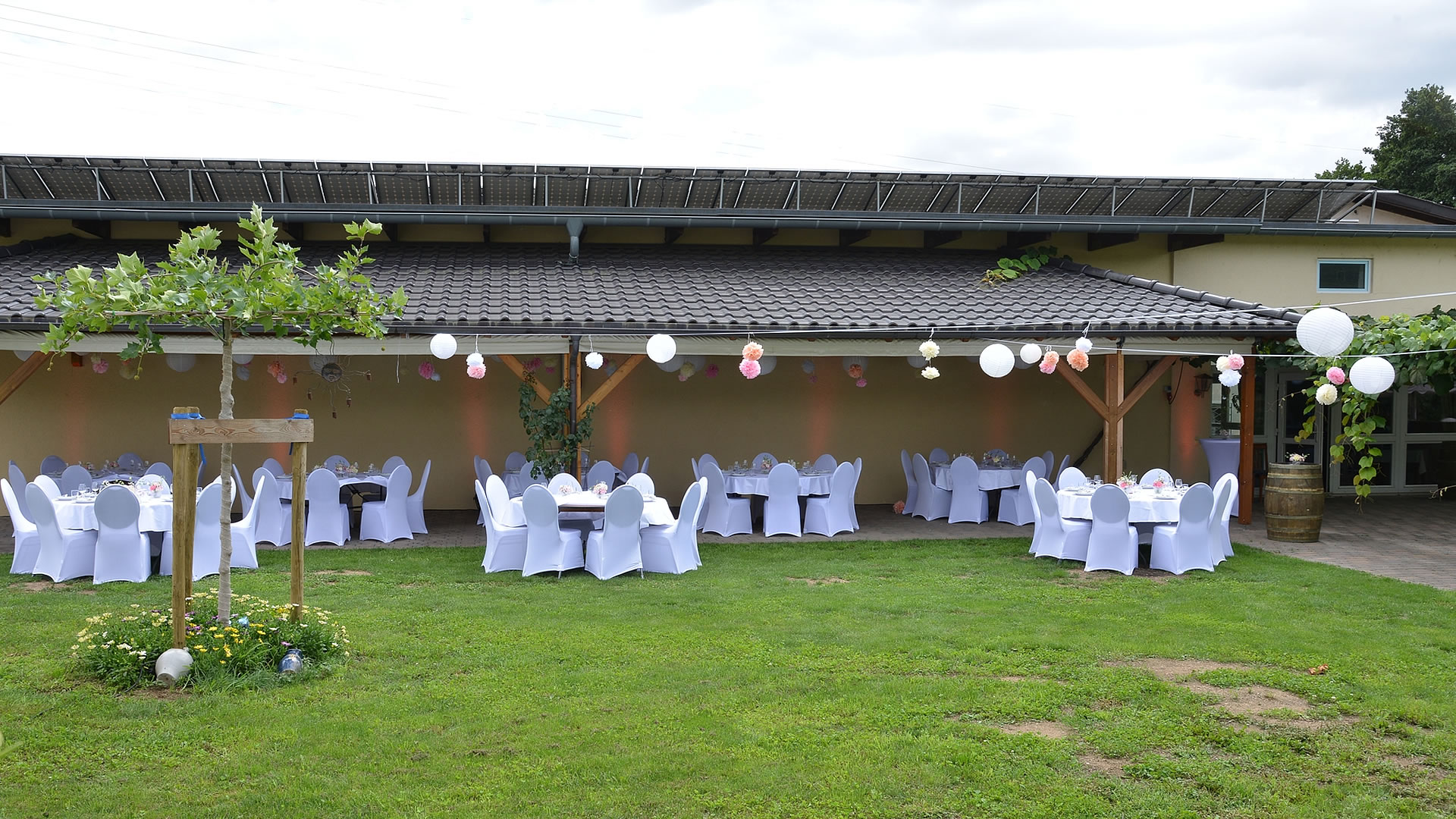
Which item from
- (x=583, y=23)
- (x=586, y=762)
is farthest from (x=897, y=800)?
(x=583, y=23)

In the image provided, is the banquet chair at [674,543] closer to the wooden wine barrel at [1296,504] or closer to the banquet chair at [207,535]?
the banquet chair at [207,535]

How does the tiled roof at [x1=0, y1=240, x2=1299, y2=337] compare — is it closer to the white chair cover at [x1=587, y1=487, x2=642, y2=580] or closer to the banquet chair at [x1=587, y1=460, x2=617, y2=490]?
the banquet chair at [x1=587, y1=460, x2=617, y2=490]

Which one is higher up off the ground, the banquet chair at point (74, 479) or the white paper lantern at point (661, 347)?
the white paper lantern at point (661, 347)

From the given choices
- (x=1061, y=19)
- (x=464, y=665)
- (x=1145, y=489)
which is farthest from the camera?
(x=1061, y=19)

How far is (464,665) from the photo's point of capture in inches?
215

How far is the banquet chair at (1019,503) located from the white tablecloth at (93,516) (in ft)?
27.5

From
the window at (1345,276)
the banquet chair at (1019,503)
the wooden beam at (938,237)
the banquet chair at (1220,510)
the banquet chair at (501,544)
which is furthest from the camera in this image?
the window at (1345,276)

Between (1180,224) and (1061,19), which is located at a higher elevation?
(1061,19)

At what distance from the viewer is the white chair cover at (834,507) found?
10.5 m

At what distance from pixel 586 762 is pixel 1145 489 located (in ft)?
22.3

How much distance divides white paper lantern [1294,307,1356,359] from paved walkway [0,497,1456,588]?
2.68 metres

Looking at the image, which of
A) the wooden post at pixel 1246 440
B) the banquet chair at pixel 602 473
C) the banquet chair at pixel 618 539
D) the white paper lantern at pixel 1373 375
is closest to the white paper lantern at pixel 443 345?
the banquet chair at pixel 618 539

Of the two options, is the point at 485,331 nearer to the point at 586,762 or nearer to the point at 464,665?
the point at 464,665

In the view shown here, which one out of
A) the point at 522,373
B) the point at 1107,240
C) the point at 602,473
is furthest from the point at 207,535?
the point at 1107,240
